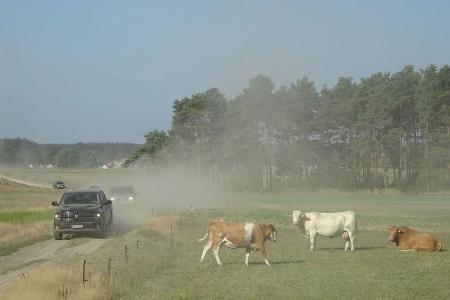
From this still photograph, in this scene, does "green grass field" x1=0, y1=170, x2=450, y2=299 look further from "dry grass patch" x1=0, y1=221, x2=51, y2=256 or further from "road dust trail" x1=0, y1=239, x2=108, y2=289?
"dry grass patch" x1=0, y1=221, x2=51, y2=256

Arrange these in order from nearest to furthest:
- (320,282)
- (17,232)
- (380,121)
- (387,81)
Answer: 1. (320,282)
2. (17,232)
3. (380,121)
4. (387,81)

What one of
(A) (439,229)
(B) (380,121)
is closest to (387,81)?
(B) (380,121)

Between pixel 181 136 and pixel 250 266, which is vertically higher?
pixel 181 136

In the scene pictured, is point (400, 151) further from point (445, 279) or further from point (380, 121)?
point (445, 279)

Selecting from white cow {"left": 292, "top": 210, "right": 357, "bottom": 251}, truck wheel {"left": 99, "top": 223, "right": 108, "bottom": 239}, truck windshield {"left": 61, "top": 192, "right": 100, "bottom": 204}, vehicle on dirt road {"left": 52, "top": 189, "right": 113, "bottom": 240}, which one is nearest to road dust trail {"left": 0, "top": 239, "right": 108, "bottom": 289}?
vehicle on dirt road {"left": 52, "top": 189, "right": 113, "bottom": 240}

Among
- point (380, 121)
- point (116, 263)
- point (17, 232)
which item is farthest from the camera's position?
point (380, 121)

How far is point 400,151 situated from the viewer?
99.6 metres

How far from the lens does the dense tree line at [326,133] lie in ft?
311

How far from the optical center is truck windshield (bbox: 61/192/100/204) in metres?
32.7

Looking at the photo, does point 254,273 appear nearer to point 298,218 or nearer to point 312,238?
point 312,238

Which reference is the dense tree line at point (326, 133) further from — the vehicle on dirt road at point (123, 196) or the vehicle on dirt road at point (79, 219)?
the vehicle on dirt road at point (79, 219)

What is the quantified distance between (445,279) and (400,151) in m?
84.3

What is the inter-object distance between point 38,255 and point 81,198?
8564 millimetres

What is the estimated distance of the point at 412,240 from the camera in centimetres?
2620
